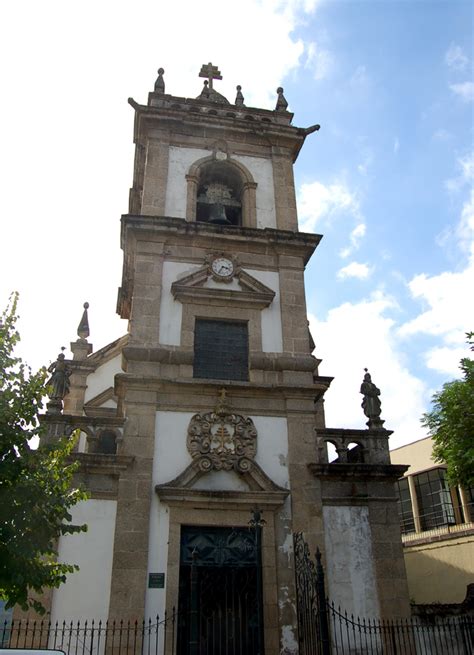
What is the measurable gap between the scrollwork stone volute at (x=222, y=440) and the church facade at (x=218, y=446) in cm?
3

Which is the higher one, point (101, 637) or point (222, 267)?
point (222, 267)

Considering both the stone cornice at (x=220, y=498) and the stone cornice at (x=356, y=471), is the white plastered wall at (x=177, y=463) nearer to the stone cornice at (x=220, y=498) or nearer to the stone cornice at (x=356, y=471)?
the stone cornice at (x=220, y=498)

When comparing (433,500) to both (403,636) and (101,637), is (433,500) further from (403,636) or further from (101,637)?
(101,637)

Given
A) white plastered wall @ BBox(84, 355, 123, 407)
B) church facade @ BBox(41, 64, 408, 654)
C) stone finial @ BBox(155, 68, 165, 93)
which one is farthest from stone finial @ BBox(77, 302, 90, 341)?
stone finial @ BBox(155, 68, 165, 93)

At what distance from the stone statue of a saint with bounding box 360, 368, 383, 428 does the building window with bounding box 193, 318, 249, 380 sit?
105 inches

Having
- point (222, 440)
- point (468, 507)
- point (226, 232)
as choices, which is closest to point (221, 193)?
point (226, 232)

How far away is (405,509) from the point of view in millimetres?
29344

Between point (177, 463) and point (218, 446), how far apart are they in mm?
881

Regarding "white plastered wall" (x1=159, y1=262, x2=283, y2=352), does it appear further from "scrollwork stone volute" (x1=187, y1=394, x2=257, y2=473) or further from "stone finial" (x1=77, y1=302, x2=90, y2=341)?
"stone finial" (x1=77, y1=302, x2=90, y2=341)

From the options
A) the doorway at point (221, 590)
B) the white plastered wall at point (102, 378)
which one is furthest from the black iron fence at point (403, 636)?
the white plastered wall at point (102, 378)

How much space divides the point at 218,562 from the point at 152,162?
32.6 feet

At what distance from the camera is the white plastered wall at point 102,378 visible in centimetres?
1888

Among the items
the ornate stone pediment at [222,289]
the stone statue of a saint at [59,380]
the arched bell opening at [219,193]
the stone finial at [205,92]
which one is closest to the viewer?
the stone statue of a saint at [59,380]

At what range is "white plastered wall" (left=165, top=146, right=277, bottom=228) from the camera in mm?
16266
